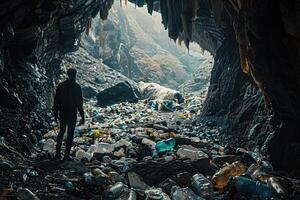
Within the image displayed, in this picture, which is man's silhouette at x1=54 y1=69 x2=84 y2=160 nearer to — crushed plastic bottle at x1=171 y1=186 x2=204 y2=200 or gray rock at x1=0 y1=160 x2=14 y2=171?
gray rock at x1=0 y1=160 x2=14 y2=171

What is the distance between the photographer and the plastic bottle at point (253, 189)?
3330 mm

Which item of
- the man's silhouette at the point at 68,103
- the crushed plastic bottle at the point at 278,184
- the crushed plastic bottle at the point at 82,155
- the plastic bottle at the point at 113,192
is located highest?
the man's silhouette at the point at 68,103

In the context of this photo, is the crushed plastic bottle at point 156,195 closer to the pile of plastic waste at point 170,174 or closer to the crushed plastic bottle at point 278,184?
the pile of plastic waste at point 170,174

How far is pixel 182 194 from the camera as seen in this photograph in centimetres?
331

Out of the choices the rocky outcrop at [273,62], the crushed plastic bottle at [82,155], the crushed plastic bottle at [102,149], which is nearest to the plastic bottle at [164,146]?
the crushed plastic bottle at [102,149]

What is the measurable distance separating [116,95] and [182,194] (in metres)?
12.1

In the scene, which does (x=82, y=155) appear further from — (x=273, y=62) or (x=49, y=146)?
(x=273, y=62)

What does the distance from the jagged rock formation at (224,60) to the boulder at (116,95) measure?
128 inches

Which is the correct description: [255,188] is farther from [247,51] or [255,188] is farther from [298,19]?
[247,51]

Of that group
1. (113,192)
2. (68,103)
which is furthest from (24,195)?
(68,103)

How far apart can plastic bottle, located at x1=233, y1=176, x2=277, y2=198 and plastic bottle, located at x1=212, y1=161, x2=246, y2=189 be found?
0.43 m

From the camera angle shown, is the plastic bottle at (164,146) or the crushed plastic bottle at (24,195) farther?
the plastic bottle at (164,146)

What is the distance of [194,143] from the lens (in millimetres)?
6172

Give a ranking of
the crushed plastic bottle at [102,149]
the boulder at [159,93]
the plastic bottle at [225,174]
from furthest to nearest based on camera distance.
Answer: the boulder at [159,93]
the crushed plastic bottle at [102,149]
the plastic bottle at [225,174]
